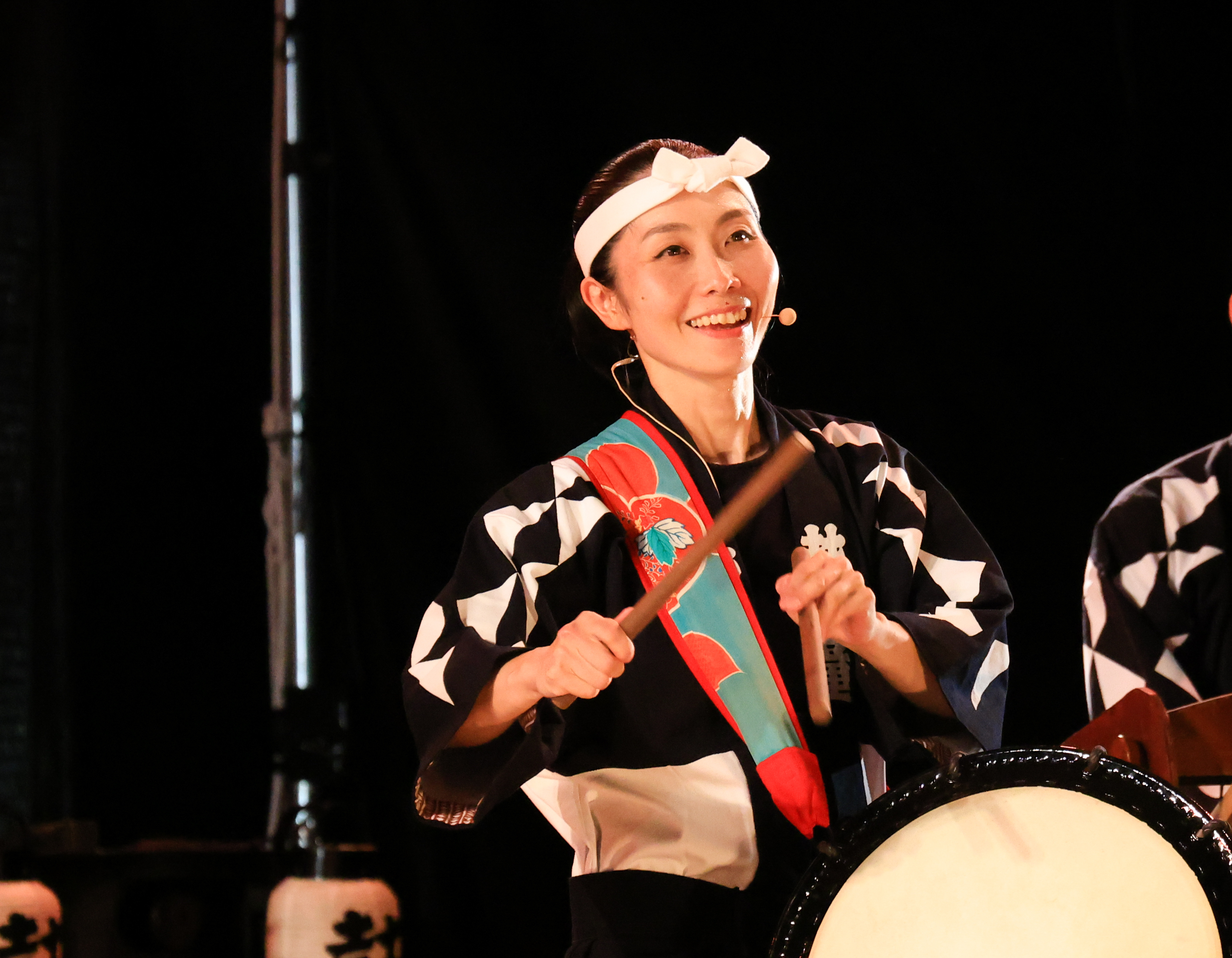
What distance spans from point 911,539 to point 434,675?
0.53m

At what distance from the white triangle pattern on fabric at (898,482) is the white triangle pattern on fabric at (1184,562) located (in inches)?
25.3

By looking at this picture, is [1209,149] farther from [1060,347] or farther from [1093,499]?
[1093,499]

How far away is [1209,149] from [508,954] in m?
1.80

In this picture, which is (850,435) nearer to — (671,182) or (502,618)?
(671,182)

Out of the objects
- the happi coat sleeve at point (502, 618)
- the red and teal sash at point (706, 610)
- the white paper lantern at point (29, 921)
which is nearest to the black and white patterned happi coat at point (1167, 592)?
the red and teal sash at point (706, 610)

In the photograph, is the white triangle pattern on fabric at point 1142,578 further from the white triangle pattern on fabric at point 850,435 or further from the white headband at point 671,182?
the white headband at point 671,182

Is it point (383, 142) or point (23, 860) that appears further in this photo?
point (383, 142)

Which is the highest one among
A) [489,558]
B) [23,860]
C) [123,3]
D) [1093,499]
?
[123,3]

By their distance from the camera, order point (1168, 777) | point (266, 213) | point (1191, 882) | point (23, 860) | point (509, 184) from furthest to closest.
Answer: point (266, 213) < point (509, 184) < point (23, 860) < point (1168, 777) < point (1191, 882)

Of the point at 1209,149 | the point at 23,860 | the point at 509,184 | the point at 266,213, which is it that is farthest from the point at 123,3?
the point at 1209,149

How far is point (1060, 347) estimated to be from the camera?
215 cm

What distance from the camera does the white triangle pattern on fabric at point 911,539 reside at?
1368 mm

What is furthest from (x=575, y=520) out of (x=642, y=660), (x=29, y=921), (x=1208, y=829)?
(x=29, y=921)

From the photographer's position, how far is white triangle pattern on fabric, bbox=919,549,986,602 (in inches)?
53.0
